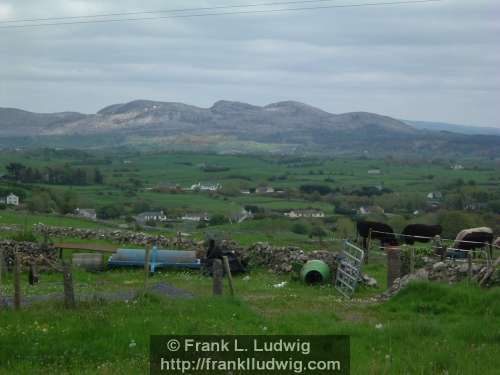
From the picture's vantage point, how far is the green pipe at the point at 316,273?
2416 cm

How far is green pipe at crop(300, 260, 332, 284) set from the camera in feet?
79.3

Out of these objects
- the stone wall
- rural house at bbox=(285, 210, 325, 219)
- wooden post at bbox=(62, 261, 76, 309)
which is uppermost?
wooden post at bbox=(62, 261, 76, 309)

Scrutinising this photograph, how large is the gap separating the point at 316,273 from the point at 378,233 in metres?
6.84

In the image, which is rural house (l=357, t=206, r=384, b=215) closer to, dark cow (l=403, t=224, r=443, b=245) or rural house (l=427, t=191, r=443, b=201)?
rural house (l=427, t=191, r=443, b=201)

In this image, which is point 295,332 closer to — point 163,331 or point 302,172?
point 163,331

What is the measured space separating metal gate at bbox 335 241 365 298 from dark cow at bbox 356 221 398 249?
6011 mm

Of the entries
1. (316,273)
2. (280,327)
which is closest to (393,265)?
(316,273)

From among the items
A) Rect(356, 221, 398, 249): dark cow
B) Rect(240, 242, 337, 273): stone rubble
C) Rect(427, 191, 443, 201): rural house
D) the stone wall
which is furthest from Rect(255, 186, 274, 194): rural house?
Rect(240, 242, 337, 273): stone rubble

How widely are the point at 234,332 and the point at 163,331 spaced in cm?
114

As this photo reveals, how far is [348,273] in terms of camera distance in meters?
23.2

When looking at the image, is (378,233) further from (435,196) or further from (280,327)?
(435,196)

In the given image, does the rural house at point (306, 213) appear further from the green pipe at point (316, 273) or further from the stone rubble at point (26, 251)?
the green pipe at point (316, 273)

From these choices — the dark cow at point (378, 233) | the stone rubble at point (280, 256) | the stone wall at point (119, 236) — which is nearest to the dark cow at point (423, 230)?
the dark cow at point (378, 233)

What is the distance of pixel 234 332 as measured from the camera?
12.7 m
